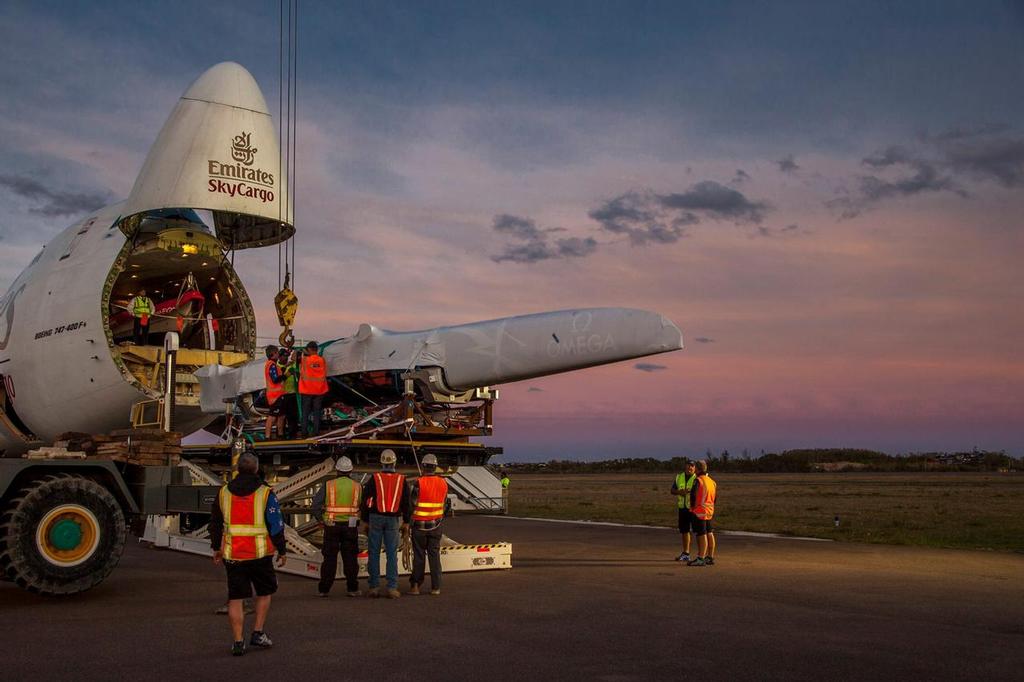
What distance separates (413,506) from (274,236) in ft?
31.0

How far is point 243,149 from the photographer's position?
18.2 meters

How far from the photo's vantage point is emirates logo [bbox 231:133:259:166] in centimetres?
1806

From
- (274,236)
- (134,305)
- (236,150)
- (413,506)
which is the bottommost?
(413,506)

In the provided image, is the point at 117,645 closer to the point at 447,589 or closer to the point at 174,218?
the point at 447,589

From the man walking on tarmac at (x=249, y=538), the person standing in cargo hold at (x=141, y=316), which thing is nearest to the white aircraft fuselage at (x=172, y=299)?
the person standing in cargo hold at (x=141, y=316)

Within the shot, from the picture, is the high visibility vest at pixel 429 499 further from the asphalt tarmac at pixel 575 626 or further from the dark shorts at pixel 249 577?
the dark shorts at pixel 249 577

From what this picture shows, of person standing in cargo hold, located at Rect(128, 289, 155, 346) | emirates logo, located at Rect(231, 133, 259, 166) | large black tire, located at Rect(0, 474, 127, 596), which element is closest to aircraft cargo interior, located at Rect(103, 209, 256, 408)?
person standing in cargo hold, located at Rect(128, 289, 155, 346)

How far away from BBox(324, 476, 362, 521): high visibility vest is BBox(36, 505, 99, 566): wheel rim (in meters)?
2.69

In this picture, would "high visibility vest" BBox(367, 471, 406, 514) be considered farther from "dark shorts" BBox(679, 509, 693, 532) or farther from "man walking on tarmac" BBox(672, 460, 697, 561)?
"dark shorts" BBox(679, 509, 693, 532)

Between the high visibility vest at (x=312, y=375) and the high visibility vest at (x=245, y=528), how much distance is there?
21.4 feet

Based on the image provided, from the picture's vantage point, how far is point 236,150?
18.1 m

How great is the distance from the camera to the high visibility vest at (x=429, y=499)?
12.1 m

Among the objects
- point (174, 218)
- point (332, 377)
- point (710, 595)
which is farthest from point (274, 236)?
point (710, 595)

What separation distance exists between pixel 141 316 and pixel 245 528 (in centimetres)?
1211
